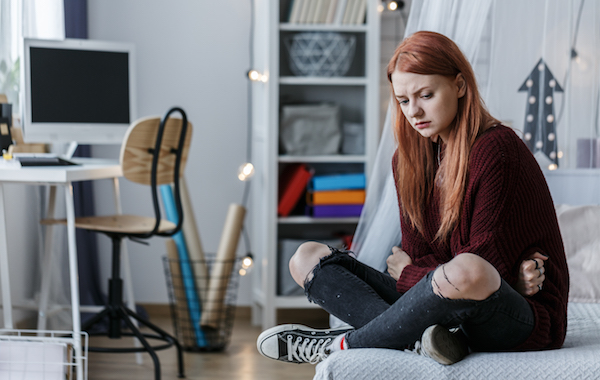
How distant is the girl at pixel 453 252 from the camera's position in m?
1.24

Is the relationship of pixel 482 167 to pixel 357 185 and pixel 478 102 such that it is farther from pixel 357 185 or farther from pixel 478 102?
pixel 357 185

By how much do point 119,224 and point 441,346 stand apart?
1314 millimetres

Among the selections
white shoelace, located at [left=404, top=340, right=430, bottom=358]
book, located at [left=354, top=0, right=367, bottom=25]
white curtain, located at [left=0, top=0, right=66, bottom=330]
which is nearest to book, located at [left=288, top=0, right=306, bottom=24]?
book, located at [left=354, top=0, right=367, bottom=25]

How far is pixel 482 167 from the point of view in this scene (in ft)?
4.41

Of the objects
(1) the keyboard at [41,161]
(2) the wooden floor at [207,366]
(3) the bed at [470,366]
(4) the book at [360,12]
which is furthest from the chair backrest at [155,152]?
(3) the bed at [470,366]

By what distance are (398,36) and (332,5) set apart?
0.38 meters

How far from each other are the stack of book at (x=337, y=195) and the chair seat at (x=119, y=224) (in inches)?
26.8

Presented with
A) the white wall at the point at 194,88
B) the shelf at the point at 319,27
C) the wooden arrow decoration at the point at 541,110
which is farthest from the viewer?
the white wall at the point at 194,88

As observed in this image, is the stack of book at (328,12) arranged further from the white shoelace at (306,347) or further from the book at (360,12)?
the white shoelace at (306,347)

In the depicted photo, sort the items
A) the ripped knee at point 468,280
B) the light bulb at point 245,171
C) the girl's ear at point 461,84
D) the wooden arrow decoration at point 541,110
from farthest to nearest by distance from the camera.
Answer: the light bulb at point 245,171 → the wooden arrow decoration at point 541,110 → the girl's ear at point 461,84 → the ripped knee at point 468,280

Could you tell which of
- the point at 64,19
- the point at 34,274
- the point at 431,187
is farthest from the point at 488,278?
the point at 64,19

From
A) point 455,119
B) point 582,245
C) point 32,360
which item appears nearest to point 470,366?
point 455,119

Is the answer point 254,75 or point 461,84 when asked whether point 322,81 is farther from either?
point 461,84

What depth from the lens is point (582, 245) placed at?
1975 millimetres
